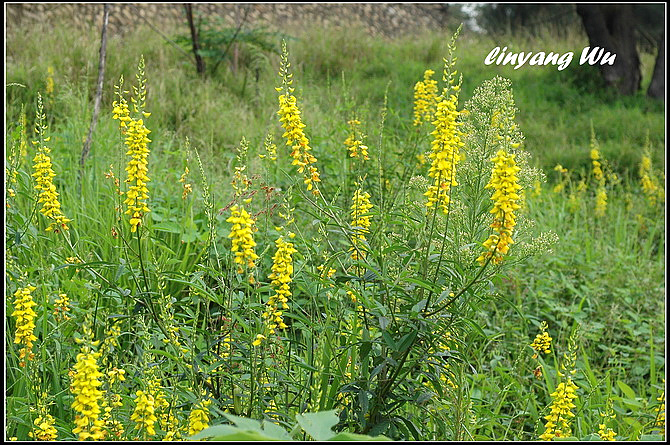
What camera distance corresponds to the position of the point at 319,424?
1136 mm

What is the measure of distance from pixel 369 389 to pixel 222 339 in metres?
0.42

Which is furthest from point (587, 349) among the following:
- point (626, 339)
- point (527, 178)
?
point (527, 178)

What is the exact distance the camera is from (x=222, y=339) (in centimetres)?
182

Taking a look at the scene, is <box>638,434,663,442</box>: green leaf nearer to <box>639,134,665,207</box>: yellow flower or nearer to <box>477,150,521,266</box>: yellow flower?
<box>477,150,521,266</box>: yellow flower

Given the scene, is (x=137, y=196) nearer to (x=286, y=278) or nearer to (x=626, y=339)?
(x=286, y=278)

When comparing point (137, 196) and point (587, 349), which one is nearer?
point (137, 196)

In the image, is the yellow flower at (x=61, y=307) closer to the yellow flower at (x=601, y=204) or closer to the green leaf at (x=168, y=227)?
the green leaf at (x=168, y=227)

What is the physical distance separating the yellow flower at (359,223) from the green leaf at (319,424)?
680 mm

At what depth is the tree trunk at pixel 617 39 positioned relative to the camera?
29.9 ft

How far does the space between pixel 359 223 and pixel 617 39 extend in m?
8.71

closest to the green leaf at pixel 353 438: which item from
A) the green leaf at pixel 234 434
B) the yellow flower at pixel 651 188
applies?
the green leaf at pixel 234 434

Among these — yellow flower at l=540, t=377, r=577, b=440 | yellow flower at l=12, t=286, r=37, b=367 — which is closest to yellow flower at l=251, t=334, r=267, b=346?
yellow flower at l=12, t=286, r=37, b=367

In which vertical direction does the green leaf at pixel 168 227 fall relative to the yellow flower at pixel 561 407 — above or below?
above

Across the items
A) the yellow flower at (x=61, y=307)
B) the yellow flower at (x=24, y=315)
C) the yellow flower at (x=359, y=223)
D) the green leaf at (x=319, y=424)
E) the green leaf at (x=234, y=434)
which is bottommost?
the yellow flower at (x=61, y=307)
